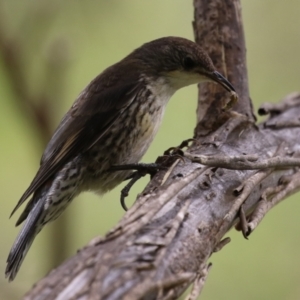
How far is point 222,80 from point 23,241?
3.66 ft

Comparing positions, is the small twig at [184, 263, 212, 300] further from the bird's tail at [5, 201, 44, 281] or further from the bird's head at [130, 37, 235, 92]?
the bird's head at [130, 37, 235, 92]

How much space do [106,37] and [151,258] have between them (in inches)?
147

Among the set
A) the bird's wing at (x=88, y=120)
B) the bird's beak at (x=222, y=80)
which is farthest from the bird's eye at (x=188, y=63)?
the bird's wing at (x=88, y=120)

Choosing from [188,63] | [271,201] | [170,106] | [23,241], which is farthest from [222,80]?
[170,106]

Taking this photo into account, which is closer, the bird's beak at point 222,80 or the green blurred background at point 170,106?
the bird's beak at point 222,80

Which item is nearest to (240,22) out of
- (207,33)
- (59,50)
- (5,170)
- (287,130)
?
(207,33)

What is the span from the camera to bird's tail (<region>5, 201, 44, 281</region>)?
225 cm

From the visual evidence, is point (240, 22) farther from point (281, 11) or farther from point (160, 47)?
point (281, 11)

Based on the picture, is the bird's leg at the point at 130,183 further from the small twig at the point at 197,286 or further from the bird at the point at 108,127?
the small twig at the point at 197,286

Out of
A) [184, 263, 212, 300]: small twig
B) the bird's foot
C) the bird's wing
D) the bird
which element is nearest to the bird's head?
the bird

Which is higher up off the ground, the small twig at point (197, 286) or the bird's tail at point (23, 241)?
the small twig at point (197, 286)

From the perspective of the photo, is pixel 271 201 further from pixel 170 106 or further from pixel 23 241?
pixel 170 106

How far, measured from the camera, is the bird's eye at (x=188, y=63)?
2754 millimetres

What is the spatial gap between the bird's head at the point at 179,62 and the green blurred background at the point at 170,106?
0.53 metres
